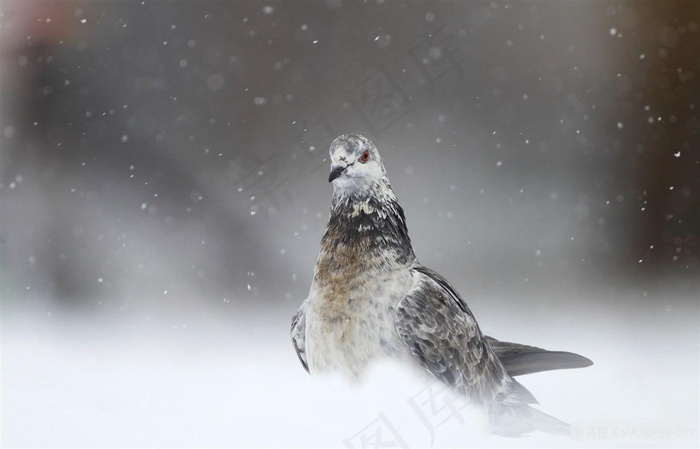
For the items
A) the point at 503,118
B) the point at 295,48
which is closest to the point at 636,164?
the point at 503,118

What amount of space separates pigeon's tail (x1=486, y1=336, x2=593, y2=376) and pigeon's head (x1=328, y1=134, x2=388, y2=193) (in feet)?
1.67

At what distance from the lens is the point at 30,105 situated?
8.02ft

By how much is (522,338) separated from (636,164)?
0.89 metres

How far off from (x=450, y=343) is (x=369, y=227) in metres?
0.28

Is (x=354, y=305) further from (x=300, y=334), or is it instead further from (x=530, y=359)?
(x=530, y=359)

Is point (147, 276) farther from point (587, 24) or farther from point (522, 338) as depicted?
point (587, 24)

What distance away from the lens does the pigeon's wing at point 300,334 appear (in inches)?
55.3

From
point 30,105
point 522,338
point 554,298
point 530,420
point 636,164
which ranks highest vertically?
point 30,105

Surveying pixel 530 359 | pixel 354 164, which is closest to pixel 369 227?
pixel 354 164

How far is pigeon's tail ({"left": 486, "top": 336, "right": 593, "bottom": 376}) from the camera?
4.54ft

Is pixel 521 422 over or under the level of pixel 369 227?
under

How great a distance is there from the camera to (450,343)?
1293 mm

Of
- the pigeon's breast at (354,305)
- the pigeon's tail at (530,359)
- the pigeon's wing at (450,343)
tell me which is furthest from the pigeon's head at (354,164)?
the pigeon's tail at (530,359)

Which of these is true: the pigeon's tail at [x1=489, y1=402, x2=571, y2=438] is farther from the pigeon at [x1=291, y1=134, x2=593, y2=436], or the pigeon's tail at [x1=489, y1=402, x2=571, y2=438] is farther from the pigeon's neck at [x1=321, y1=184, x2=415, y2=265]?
the pigeon's neck at [x1=321, y1=184, x2=415, y2=265]
